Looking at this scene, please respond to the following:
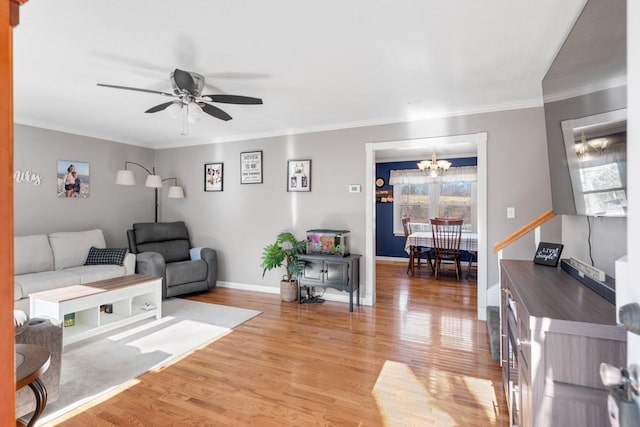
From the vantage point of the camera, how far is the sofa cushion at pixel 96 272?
3.78m

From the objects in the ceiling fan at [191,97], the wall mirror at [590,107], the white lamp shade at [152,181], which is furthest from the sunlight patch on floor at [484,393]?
the white lamp shade at [152,181]

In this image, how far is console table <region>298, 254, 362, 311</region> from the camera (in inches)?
155

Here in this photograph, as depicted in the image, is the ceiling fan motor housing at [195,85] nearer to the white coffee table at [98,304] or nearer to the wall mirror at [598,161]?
the white coffee table at [98,304]

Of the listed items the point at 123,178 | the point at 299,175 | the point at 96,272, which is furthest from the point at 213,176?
the point at 96,272

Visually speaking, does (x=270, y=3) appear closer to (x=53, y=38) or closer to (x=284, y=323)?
(x=53, y=38)

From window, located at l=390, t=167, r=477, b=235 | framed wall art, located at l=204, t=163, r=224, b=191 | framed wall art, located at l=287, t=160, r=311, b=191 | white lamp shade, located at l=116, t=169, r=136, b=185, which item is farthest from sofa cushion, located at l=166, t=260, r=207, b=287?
window, located at l=390, t=167, r=477, b=235

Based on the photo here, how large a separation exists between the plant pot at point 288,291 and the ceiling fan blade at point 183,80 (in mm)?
2716

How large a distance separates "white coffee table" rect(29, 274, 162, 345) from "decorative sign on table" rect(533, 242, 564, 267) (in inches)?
143

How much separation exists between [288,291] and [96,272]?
2.36m

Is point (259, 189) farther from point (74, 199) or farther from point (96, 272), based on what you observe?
point (74, 199)

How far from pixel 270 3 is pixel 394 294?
13.1ft

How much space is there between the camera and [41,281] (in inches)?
136

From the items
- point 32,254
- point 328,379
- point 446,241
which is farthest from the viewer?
point 446,241

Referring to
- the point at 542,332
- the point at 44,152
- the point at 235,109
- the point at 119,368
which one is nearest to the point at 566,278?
the point at 542,332
